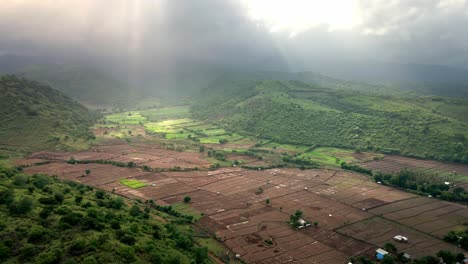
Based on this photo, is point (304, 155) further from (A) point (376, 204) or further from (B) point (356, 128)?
(A) point (376, 204)

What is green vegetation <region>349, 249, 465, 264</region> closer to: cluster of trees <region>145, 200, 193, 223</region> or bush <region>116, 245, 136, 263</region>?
cluster of trees <region>145, 200, 193, 223</region>

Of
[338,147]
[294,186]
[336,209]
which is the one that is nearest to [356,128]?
[338,147]

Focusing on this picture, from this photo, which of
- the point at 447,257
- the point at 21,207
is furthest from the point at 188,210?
the point at 447,257

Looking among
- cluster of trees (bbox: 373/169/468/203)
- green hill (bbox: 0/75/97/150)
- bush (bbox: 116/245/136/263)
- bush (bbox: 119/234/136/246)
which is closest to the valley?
cluster of trees (bbox: 373/169/468/203)

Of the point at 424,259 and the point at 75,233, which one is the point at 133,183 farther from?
the point at 424,259

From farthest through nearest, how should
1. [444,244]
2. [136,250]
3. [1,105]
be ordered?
1. [1,105]
2. [444,244]
3. [136,250]
